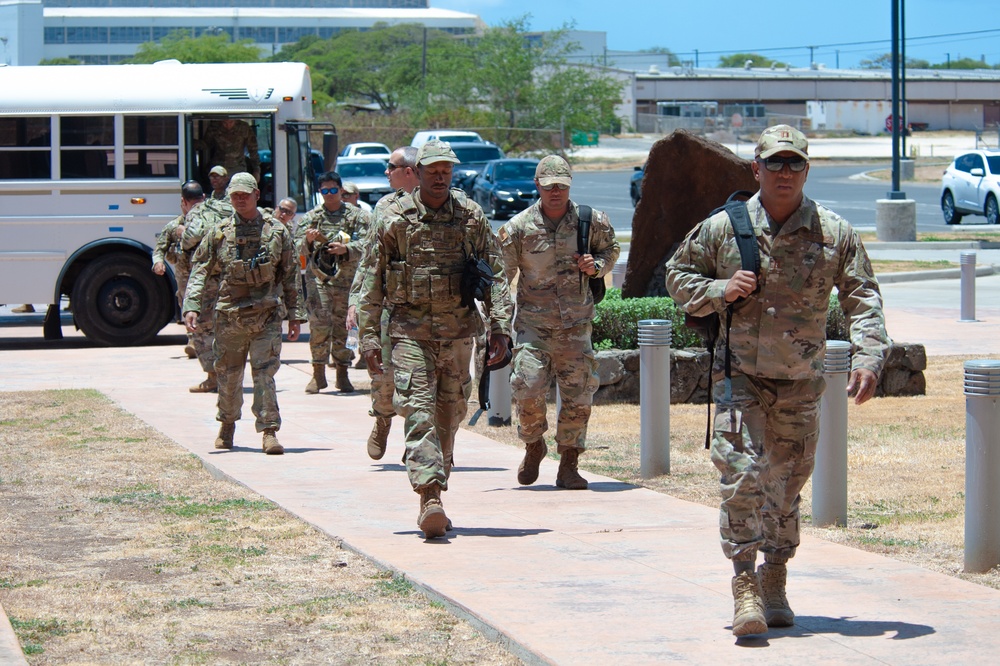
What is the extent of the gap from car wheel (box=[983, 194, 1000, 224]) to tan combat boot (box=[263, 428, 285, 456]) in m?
24.6

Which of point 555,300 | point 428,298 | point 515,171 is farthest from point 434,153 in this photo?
point 515,171

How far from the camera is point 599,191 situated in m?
47.0

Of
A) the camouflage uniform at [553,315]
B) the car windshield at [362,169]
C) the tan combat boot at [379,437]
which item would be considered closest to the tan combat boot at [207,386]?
the tan combat boot at [379,437]

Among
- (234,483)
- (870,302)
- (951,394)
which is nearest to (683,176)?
(951,394)

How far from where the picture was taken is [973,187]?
31516 millimetres

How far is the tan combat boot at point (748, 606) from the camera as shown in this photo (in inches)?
199

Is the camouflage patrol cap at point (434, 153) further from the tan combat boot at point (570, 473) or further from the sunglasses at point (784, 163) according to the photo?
the sunglasses at point (784, 163)

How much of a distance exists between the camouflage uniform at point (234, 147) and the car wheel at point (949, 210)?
797 inches

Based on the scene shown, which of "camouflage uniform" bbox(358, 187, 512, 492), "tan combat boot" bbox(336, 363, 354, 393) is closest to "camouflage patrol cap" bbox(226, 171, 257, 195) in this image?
"camouflage uniform" bbox(358, 187, 512, 492)

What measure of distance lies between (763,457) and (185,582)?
8.97ft

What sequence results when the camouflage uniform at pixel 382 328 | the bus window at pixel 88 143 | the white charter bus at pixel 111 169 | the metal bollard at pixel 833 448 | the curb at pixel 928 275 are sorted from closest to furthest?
the metal bollard at pixel 833 448
the camouflage uniform at pixel 382 328
the white charter bus at pixel 111 169
the bus window at pixel 88 143
the curb at pixel 928 275

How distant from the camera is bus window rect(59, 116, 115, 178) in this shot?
54.9 ft

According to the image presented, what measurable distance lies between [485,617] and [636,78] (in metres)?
99.7

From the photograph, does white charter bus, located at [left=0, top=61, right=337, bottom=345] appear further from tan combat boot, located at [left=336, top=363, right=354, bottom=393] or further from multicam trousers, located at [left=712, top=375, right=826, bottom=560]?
multicam trousers, located at [left=712, top=375, right=826, bottom=560]
